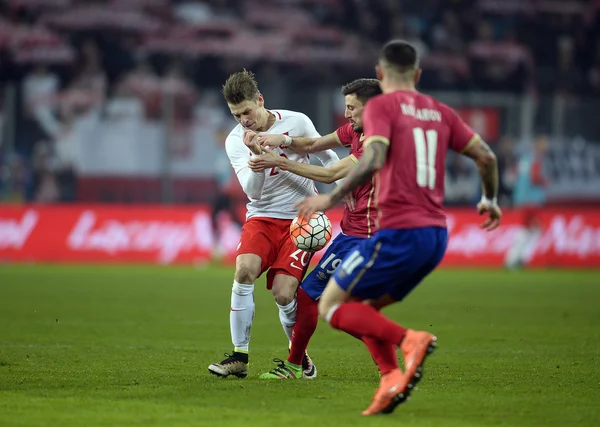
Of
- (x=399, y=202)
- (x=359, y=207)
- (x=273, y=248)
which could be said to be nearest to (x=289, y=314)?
(x=273, y=248)

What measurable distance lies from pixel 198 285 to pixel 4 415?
1108cm

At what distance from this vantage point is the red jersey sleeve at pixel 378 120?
587 centimetres

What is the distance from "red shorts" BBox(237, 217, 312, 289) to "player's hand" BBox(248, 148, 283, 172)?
74 centimetres

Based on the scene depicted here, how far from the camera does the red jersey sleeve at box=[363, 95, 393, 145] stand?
5.87 m

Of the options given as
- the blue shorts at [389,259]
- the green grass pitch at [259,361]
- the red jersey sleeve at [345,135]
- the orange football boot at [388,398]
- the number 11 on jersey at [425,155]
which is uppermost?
the number 11 on jersey at [425,155]

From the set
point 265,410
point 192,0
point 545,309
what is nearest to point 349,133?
point 265,410

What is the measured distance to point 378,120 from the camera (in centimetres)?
589

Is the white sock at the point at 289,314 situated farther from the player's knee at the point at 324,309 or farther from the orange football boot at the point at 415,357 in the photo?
the orange football boot at the point at 415,357

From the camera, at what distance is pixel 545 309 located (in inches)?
539

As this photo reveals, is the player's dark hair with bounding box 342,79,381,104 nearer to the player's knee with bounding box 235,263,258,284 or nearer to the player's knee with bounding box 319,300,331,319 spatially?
the player's knee with bounding box 235,263,258,284

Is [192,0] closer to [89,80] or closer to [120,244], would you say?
[89,80]

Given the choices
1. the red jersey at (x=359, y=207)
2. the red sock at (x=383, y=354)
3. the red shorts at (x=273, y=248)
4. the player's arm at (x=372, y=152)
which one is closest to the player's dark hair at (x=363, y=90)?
the red jersey at (x=359, y=207)

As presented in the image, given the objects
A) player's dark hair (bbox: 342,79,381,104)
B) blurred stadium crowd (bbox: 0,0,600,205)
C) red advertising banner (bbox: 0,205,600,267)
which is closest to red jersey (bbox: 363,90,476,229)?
player's dark hair (bbox: 342,79,381,104)

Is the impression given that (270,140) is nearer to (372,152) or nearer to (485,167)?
(372,152)
